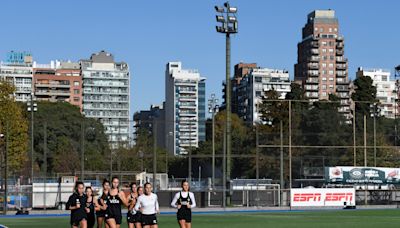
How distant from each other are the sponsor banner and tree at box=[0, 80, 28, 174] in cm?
2395

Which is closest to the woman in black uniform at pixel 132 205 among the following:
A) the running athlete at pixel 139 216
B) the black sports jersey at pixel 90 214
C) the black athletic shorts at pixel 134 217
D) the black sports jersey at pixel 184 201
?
the black athletic shorts at pixel 134 217

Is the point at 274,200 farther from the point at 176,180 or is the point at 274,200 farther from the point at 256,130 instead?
the point at 176,180

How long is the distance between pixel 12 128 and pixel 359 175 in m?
27.1

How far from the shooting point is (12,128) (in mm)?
70188

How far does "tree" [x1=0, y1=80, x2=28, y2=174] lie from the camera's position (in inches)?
2763

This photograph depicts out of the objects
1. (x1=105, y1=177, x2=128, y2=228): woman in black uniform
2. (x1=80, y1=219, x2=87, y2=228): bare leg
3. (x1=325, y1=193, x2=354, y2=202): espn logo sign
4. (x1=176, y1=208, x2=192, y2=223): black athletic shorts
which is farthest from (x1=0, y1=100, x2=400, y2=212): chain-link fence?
(x1=80, y1=219, x2=87, y2=228): bare leg

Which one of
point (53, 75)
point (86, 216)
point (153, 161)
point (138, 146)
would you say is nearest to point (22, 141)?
point (138, 146)

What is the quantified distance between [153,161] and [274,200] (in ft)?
28.8

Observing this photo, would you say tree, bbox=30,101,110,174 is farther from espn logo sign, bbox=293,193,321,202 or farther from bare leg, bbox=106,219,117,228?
bare leg, bbox=106,219,117,228

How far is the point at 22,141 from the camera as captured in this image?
7175 cm

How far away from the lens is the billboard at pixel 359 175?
62.3 m

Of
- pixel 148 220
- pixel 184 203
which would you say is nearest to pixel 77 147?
pixel 184 203

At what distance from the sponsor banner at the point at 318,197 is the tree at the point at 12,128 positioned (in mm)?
23955

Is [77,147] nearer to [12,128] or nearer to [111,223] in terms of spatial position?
[12,128]
